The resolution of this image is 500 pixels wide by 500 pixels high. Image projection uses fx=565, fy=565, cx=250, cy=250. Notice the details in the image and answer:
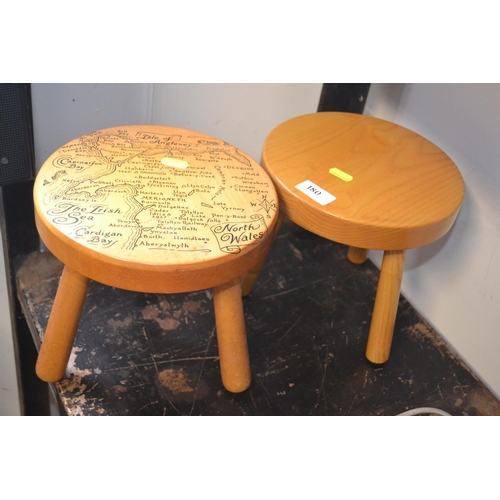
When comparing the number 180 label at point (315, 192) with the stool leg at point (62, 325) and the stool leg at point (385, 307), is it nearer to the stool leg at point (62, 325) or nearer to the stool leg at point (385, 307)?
the stool leg at point (385, 307)

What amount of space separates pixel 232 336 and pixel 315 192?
21cm

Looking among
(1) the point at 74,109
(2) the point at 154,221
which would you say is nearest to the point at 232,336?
(2) the point at 154,221

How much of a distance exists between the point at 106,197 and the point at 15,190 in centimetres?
38

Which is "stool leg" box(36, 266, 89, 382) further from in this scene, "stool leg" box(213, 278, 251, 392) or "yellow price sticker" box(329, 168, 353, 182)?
"yellow price sticker" box(329, 168, 353, 182)

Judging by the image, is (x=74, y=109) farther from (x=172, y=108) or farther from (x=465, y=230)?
(x=465, y=230)

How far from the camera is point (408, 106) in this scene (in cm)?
92

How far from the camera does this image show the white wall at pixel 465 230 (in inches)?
31.6

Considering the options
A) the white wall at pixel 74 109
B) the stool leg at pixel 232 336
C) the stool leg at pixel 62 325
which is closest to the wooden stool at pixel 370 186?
the stool leg at pixel 232 336

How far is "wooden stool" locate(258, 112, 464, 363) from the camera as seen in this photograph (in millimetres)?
695

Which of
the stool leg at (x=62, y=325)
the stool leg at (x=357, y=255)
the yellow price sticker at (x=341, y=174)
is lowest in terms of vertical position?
the stool leg at (x=357, y=255)

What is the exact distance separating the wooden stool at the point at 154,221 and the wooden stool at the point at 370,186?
0.05 meters

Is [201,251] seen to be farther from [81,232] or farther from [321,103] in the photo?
[321,103]

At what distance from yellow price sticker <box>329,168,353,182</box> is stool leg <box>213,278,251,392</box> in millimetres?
198

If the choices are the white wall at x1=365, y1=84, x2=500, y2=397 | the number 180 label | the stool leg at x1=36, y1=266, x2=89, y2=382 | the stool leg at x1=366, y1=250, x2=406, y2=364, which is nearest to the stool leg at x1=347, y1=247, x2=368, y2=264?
the white wall at x1=365, y1=84, x2=500, y2=397
